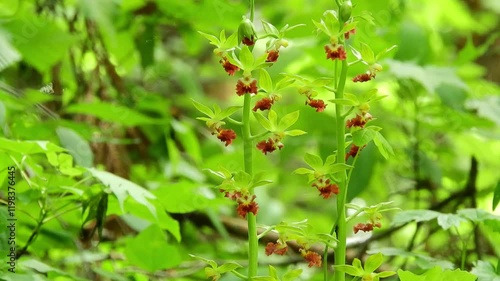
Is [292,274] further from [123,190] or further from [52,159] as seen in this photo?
[52,159]

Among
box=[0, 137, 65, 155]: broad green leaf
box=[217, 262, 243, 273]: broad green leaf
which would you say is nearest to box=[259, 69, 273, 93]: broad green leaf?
box=[217, 262, 243, 273]: broad green leaf

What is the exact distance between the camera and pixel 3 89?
1.17m

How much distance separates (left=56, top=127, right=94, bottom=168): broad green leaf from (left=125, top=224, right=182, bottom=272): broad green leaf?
0.17m

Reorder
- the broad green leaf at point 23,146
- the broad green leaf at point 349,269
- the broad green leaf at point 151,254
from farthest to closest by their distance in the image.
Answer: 1. the broad green leaf at point 151,254
2. the broad green leaf at point 23,146
3. the broad green leaf at point 349,269

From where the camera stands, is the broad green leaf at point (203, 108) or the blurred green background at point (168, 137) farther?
the blurred green background at point (168, 137)

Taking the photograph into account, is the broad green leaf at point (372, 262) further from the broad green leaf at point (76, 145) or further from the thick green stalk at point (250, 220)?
the broad green leaf at point (76, 145)

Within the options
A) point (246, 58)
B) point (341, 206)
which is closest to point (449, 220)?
point (341, 206)

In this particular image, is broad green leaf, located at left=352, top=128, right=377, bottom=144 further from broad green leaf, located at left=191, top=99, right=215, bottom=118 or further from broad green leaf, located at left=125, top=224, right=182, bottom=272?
broad green leaf, located at left=125, top=224, right=182, bottom=272

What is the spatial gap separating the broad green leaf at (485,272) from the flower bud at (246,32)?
43 cm

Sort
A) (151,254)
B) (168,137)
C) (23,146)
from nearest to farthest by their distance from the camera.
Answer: (23,146) → (151,254) → (168,137)

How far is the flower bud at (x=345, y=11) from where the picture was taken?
77 cm

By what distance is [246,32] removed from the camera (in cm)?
74

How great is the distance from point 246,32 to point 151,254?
0.52 metres

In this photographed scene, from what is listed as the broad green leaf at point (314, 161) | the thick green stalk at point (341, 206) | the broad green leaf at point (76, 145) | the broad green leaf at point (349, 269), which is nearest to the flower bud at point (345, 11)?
the thick green stalk at point (341, 206)
